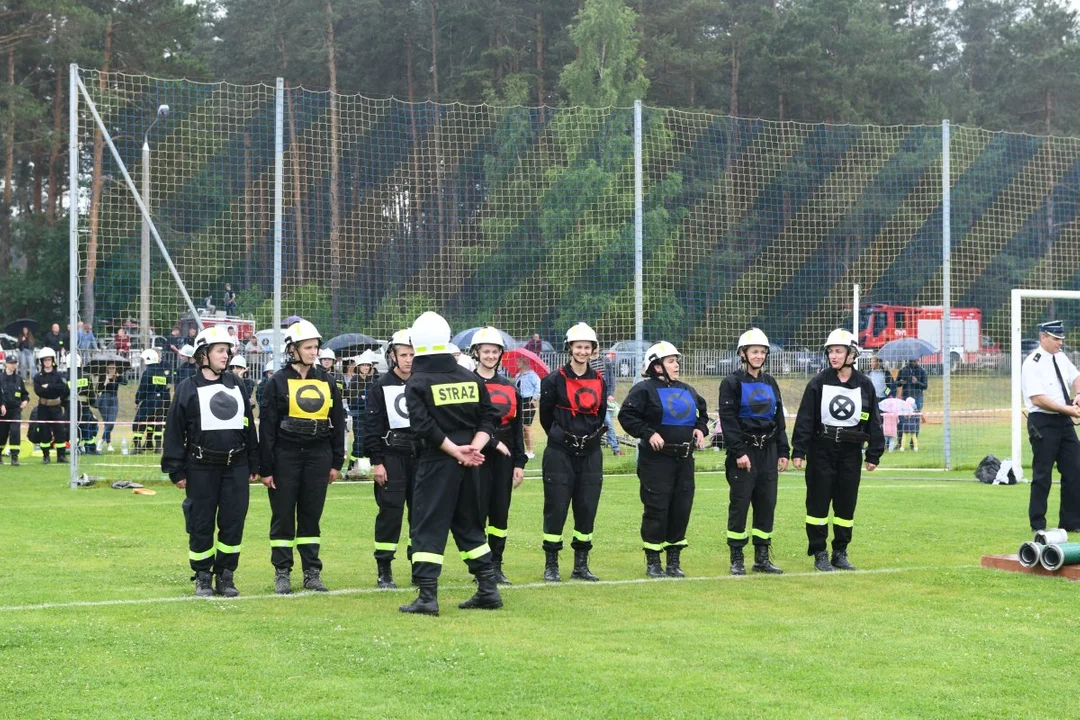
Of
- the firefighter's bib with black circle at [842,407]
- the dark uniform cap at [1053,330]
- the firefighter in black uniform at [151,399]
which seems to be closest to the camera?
the firefighter's bib with black circle at [842,407]

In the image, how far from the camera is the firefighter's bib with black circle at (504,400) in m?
10.2

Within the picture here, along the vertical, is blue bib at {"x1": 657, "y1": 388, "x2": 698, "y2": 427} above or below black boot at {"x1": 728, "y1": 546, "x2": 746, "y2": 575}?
above

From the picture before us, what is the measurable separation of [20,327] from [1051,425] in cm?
3773

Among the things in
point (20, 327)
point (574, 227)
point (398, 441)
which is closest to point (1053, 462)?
point (398, 441)

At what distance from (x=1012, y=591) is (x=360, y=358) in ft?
33.9

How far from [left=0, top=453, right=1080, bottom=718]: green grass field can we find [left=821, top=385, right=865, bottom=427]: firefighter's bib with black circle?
1.26 m

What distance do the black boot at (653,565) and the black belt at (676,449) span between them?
0.81 meters

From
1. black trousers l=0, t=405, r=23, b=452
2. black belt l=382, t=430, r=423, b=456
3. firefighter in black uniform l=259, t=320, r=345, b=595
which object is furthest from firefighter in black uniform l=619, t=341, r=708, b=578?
black trousers l=0, t=405, r=23, b=452

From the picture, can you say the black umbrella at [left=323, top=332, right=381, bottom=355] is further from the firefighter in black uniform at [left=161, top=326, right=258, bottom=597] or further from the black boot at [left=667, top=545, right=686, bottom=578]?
the firefighter in black uniform at [left=161, top=326, right=258, bottom=597]

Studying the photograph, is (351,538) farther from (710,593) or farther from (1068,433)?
(1068,433)

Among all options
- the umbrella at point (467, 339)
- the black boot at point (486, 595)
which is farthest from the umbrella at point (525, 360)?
the black boot at point (486, 595)

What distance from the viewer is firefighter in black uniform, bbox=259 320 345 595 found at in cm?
975

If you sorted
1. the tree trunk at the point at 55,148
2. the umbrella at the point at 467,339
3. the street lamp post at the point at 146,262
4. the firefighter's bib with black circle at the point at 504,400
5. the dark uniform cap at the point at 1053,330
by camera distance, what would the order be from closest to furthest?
the firefighter's bib with black circle at the point at 504,400 < the dark uniform cap at the point at 1053,330 < the street lamp post at the point at 146,262 < the umbrella at the point at 467,339 < the tree trunk at the point at 55,148

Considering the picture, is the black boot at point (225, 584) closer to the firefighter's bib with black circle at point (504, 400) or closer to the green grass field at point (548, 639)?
the green grass field at point (548, 639)
